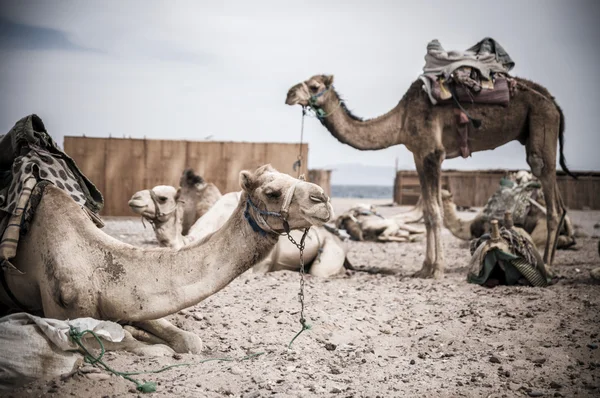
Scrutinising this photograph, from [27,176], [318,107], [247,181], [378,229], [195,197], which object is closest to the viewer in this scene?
[247,181]

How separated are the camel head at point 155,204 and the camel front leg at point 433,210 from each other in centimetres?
305

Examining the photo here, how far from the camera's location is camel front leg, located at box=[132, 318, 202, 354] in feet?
10.7

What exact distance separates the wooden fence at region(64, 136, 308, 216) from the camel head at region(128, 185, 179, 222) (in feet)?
27.3

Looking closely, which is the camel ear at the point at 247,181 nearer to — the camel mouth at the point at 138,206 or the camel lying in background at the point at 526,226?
the camel mouth at the point at 138,206

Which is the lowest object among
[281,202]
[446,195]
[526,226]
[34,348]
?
[34,348]

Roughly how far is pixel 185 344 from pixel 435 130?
14.5 ft

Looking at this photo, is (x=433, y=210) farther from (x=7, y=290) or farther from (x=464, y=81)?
(x=7, y=290)

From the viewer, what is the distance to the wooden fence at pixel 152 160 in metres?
14.4

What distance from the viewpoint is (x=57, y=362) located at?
2.54m

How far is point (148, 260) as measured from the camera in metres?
2.97

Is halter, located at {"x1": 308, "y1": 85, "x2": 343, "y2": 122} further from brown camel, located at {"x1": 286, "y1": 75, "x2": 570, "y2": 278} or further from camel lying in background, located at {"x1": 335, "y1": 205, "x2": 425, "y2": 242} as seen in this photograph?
camel lying in background, located at {"x1": 335, "y1": 205, "x2": 425, "y2": 242}

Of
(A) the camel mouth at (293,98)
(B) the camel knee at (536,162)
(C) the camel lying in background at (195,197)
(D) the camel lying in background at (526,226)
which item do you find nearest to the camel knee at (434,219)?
(B) the camel knee at (536,162)

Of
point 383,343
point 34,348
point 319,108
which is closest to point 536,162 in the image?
point 319,108

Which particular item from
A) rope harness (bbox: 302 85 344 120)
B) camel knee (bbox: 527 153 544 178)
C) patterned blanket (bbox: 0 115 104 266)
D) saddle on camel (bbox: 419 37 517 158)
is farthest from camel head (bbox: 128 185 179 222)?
camel knee (bbox: 527 153 544 178)
